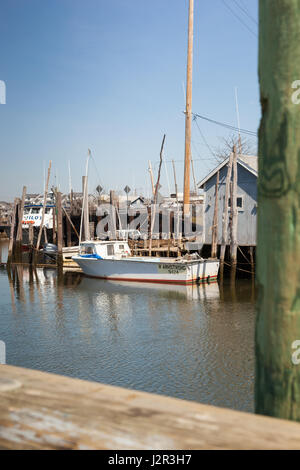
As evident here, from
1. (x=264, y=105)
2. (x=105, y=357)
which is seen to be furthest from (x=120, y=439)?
(x=105, y=357)

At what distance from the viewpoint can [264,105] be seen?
1.42 metres

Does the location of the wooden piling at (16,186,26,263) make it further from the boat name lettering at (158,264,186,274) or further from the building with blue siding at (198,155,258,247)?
the building with blue siding at (198,155,258,247)

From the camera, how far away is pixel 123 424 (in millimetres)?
1077

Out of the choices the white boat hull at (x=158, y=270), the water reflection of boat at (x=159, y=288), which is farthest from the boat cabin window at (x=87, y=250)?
the water reflection of boat at (x=159, y=288)

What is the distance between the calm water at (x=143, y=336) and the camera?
33.8ft

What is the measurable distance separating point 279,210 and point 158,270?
77.0ft

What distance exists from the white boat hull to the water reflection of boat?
360mm

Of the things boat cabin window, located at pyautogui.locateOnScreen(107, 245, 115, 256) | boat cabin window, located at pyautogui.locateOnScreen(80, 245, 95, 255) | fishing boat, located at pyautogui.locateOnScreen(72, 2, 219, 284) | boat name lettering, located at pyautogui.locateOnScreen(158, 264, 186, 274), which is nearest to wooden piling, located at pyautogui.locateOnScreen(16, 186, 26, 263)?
boat cabin window, located at pyautogui.locateOnScreen(80, 245, 95, 255)

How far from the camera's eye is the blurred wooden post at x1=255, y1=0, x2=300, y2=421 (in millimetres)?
1339

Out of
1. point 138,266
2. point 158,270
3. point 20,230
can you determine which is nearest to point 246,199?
point 158,270

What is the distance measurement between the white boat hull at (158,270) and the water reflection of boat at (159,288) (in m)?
0.36

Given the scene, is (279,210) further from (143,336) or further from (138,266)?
(138,266)

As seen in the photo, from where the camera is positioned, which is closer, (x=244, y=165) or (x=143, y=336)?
(x=143, y=336)
